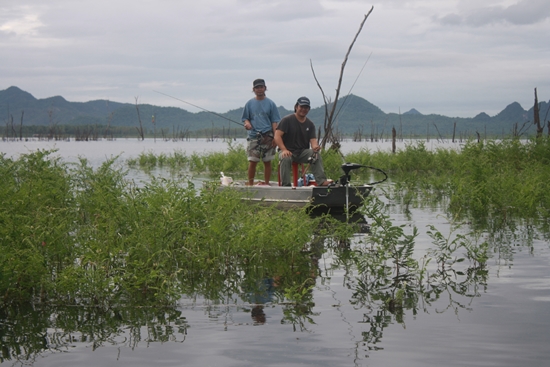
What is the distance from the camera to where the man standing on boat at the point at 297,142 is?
11.8 meters

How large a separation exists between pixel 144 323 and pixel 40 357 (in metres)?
0.95

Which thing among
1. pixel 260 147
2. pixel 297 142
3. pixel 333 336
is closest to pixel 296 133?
pixel 297 142

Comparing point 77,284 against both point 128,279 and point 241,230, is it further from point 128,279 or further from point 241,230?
point 241,230

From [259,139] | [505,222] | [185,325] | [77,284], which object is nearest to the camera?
[185,325]

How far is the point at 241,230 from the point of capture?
314 inches

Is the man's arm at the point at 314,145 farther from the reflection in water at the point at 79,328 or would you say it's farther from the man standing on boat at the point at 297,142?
the reflection in water at the point at 79,328

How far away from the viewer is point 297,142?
11.9 metres

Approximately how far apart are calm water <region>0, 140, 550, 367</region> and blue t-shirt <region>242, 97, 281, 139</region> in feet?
19.7

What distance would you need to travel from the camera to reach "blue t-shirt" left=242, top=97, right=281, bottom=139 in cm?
1242

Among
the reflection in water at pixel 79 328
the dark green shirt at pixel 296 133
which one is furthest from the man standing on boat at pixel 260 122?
the reflection in water at pixel 79 328

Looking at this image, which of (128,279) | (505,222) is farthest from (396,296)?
(505,222)

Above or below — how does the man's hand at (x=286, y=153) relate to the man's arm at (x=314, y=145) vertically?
below

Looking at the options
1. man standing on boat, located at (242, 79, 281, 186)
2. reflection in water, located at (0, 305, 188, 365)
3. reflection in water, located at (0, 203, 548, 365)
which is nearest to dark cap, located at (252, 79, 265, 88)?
man standing on boat, located at (242, 79, 281, 186)

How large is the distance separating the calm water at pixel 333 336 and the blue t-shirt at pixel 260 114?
5.99m
